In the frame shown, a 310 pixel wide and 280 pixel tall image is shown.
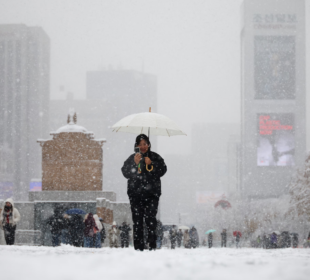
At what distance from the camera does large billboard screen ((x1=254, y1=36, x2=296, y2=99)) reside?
98375 mm

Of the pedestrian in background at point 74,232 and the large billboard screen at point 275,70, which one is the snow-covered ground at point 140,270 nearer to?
the pedestrian in background at point 74,232

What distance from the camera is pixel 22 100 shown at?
13862 cm

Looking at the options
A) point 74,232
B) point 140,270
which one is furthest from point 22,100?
point 140,270

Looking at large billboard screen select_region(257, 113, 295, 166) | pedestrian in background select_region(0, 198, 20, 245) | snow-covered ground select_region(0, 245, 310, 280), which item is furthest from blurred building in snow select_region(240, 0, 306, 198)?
snow-covered ground select_region(0, 245, 310, 280)

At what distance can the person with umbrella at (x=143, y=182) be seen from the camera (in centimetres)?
693

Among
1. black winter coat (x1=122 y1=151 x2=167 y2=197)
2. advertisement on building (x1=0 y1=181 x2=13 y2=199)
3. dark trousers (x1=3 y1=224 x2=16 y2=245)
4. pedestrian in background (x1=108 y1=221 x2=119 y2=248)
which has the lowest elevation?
advertisement on building (x1=0 y1=181 x2=13 y2=199)

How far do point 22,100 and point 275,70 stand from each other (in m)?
72.2

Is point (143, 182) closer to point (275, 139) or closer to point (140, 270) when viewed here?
point (140, 270)

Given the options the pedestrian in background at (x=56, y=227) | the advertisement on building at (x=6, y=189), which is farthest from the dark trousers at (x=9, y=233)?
the advertisement on building at (x=6, y=189)

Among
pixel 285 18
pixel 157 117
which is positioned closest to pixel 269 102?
pixel 285 18

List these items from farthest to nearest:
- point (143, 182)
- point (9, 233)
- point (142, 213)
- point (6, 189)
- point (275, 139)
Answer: point (6, 189) → point (275, 139) → point (9, 233) → point (142, 213) → point (143, 182)

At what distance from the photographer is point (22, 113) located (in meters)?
138

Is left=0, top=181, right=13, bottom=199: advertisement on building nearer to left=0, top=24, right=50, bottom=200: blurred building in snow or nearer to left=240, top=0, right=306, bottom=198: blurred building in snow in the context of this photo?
left=0, top=24, right=50, bottom=200: blurred building in snow

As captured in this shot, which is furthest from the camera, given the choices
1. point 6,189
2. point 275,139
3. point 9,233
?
point 6,189
